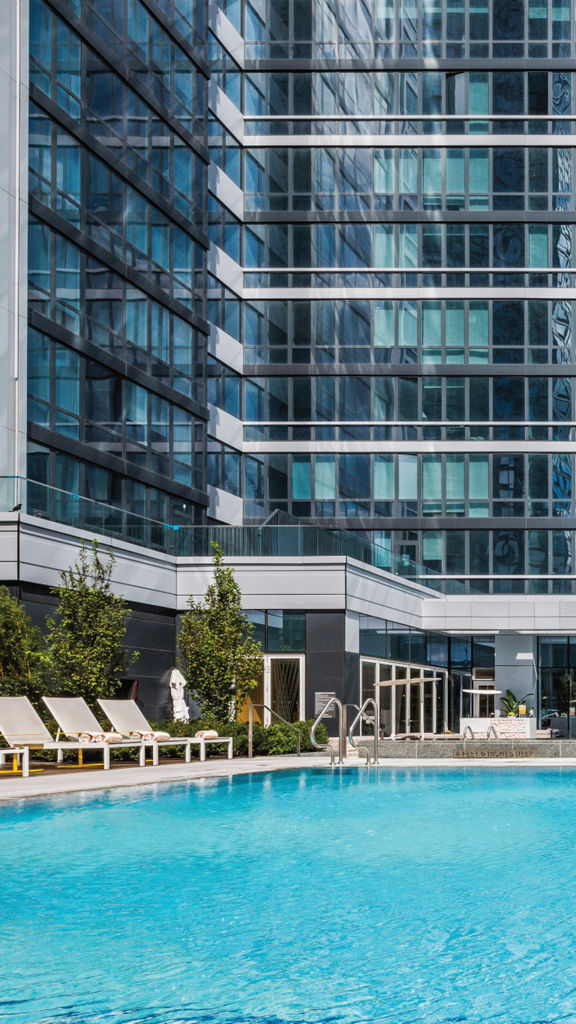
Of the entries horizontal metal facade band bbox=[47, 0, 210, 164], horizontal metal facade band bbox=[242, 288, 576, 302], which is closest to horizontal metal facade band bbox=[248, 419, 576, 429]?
horizontal metal facade band bbox=[242, 288, 576, 302]

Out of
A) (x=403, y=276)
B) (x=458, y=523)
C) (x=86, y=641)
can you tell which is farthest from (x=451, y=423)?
(x=86, y=641)

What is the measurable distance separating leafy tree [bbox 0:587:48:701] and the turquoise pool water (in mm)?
7704

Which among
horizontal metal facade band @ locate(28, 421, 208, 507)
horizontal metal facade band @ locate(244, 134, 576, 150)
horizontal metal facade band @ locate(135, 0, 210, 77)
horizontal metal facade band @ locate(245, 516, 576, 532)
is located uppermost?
horizontal metal facade band @ locate(244, 134, 576, 150)

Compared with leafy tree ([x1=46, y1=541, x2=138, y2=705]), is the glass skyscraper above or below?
above

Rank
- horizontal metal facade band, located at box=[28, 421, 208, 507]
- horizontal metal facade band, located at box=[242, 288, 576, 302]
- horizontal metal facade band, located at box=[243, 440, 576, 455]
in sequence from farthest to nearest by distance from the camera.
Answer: horizontal metal facade band, located at box=[242, 288, 576, 302]
horizontal metal facade band, located at box=[243, 440, 576, 455]
horizontal metal facade band, located at box=[28, 421, 208, 507]

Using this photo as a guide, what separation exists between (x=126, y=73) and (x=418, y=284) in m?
19.1

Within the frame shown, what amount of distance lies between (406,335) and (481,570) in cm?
968

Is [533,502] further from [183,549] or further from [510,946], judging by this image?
[510,946]

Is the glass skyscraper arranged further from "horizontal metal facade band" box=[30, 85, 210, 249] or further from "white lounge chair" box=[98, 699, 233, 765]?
"white lounge chair" box=[98, 699, 233, 765]

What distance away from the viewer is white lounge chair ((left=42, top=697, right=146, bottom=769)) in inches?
865

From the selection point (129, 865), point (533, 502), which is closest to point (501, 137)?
point (533, 502)

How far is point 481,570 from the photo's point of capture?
171ft

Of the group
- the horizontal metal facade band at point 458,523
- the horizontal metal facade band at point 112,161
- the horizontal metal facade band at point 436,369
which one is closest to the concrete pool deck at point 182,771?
the horizontal metal facade band at point 112,161

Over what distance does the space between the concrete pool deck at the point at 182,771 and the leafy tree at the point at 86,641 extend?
278 cm
